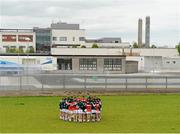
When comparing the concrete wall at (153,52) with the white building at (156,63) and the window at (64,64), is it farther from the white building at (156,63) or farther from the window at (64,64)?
the window at (64,64)

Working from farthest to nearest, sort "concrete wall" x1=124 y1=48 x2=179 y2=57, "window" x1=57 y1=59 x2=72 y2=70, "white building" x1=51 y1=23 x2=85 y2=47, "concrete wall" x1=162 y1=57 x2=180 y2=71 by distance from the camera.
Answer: "white building" x1=51 y1=23 x2=85 y2=47 < "concrete wall" x1=124 y1=48 x2=179 y2=57 < "concrete wall" x1=162 y1=57 x2=180 y2=71 < "window" x1=57 y1=59 x2=72 y2=70

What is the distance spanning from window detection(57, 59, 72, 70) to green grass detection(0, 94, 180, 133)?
164ft

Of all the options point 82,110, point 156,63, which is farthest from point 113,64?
point 82,110

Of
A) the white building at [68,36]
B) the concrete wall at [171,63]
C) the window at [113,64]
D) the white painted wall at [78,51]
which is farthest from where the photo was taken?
the white building at [68,36]

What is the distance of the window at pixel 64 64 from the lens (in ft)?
251

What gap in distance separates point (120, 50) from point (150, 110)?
87.1m

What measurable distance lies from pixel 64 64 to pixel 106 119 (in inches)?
2300

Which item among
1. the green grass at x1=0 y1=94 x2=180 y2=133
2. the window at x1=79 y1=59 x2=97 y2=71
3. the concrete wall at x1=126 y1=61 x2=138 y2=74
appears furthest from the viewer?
the concrete wall at x1=126 y1=61 x2=138 y2=74

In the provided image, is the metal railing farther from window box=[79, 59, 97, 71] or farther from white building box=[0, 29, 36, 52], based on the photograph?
white building box=[0, 29, 36, 52]

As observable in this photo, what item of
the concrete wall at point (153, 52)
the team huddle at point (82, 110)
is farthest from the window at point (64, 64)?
the team huddle at point (82, 110)

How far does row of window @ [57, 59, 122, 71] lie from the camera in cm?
7525

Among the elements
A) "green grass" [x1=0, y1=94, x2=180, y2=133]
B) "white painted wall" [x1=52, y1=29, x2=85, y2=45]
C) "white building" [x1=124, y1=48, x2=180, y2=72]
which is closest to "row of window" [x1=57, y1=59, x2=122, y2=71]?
"white building" [x1=124, y1=48, x2=180, y2=72]

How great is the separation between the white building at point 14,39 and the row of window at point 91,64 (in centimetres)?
5834

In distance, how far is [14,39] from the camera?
445 ft
